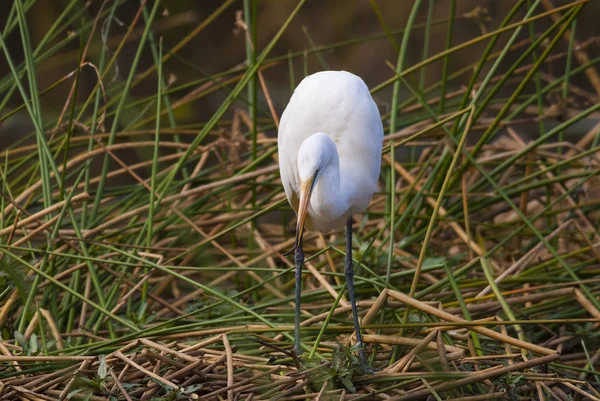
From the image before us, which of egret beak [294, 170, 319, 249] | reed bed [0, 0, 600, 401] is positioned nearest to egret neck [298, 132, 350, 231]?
egret beak [294, 170, 319, 249]

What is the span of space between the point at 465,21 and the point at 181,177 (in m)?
2.73

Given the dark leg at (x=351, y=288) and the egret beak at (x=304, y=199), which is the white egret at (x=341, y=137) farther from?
the egret beak at (x=304, y=199)

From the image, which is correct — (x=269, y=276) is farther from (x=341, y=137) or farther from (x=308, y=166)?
(x=308, y=166)

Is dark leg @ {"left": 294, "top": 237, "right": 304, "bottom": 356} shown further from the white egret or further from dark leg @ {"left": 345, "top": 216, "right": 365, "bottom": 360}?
dark leg @ {"left": 345, "top": 216, "right": 365, "bottom": 360}

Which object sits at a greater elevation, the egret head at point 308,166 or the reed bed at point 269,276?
the egret head at point 308,166

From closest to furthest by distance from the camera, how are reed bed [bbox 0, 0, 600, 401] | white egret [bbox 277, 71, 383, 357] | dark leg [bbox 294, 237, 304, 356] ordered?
1. reed bed [bbox 0, 0, 600, 401]
2. dark leg [bbox 294, 237, 304, 356]
3. white egret [bbox 277, 71, 383, 357]

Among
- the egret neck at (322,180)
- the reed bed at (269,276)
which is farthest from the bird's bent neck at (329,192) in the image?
the reed bed at (269,276)

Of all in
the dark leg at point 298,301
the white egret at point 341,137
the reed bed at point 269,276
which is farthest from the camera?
the white egret at point 341,137

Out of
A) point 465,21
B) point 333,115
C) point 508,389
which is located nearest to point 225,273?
point 333,115

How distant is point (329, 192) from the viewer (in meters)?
1.72

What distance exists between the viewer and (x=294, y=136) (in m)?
1.91

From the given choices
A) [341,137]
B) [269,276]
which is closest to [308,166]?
[341,137]

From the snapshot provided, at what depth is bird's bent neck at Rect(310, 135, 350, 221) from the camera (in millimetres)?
1705

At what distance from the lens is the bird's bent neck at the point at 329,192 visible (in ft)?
5.59
